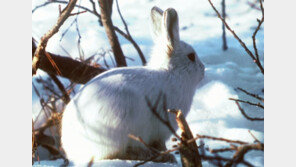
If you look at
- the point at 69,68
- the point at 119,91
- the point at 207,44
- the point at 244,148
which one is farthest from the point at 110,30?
the point at 244,148

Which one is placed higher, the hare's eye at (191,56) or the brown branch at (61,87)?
the hare's eye at (191,56)

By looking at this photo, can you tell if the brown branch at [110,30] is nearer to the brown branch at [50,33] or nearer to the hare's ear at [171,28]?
the brown branch at [50,33]

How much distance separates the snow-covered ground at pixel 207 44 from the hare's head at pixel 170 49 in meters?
0.08

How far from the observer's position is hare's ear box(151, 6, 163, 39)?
0.97 meters

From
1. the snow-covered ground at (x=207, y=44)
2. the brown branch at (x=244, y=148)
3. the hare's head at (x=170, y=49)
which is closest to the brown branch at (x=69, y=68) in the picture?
the snow-covered ground at (x=207, y=44)

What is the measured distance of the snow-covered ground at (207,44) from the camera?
103cm

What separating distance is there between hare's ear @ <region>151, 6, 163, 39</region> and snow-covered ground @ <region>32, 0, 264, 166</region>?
0.06 meters

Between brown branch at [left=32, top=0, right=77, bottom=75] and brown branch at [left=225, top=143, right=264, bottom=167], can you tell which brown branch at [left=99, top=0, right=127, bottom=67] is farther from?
brown branch at [left=225, top=143, right=264, bottom=167]

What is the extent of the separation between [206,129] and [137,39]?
0.39 m

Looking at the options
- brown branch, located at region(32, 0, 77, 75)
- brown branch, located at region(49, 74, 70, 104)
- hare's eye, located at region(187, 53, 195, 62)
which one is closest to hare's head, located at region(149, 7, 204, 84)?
hare's eye, located at region(187, 53, 195, 62)

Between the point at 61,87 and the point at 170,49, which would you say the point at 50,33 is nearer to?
the point at 61,87
